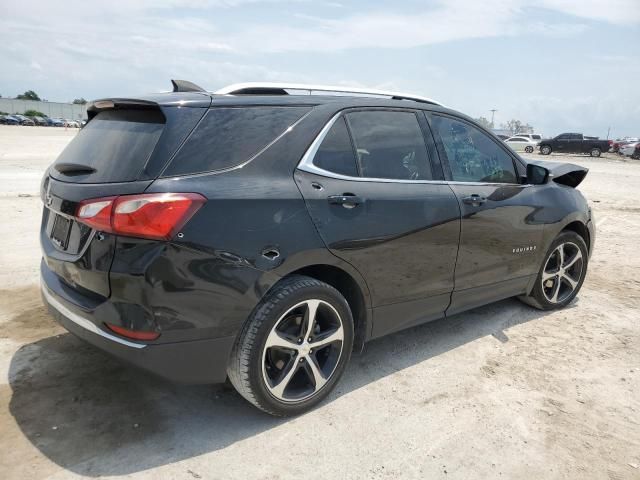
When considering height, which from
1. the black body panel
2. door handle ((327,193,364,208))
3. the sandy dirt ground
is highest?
door handle ((327,193,364,208))

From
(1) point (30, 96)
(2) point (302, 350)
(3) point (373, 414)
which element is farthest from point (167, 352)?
(1) point (30, 96)

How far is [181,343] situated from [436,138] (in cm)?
227

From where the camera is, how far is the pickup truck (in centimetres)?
3881

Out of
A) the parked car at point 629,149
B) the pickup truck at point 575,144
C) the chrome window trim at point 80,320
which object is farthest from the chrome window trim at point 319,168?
the parked car at point 629,149

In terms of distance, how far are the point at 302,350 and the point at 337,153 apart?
3.81ft

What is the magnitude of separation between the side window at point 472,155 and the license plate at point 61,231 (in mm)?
2485

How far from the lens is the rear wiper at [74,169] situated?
9.09 ft

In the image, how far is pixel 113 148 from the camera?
2773 millimetres

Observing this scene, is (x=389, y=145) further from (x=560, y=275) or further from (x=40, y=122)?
(x=40, y=122)

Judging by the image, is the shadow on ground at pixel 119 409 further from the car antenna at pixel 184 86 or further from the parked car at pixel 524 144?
the parked car at pixel 524 144

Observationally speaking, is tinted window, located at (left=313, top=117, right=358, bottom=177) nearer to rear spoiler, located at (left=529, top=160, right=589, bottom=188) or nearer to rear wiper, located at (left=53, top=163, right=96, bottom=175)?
rear wiper, located at (left=53, top=163, right=96, bottom=175)

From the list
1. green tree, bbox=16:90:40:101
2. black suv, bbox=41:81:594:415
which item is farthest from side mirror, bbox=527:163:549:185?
green tree, bbox=16:90:40:101

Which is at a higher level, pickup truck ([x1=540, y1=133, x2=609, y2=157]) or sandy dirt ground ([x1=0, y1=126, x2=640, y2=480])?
sandy dirt ground ([x1=0, y1=126, x2=640, y2=480])

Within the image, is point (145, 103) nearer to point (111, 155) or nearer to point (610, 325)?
point (111, 155)
